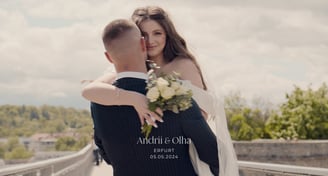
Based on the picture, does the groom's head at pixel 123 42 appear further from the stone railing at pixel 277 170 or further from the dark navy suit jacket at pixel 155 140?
the stone railing at pixel 277 170

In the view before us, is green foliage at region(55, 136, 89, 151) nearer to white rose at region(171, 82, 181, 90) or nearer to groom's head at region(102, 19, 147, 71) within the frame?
white rose at region(171, 82, 181, 90)

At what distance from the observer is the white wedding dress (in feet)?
11.8

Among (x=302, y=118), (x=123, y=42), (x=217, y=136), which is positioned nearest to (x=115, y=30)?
(x=123, y=42)

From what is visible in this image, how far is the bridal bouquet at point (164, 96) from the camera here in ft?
11.3

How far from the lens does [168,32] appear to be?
3.98 m

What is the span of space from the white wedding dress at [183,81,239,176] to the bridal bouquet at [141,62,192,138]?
0.21m

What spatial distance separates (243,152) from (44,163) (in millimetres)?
29435

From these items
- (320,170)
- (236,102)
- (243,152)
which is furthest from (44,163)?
(236,102)

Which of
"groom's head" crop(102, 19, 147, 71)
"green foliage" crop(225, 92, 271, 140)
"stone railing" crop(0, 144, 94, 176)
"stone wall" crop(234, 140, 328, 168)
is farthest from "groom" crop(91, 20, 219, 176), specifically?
"green foliage" crop(225, 92, 271, 140)

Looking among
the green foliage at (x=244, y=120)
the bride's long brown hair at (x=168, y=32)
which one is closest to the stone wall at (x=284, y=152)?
the green foliage at (x=244, y=120)

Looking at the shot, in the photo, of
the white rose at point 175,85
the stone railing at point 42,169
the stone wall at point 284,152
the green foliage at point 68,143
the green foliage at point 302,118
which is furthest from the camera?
the green foliage at point 68,143

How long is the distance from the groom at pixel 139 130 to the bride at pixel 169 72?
0.15 feet

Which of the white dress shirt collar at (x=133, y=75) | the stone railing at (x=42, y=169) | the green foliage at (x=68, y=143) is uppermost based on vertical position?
the green foliage at (x=68, y=143)

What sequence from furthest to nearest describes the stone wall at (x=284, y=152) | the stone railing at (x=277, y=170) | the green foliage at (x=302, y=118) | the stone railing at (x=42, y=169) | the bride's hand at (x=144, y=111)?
the green foliage at (x=302, y=118), the stone wall at (x=284, y=152), the stone railing at (x=42, y=169), the stone railing at (x=277, y=170), the bride's hand at (x=144, y=111)
